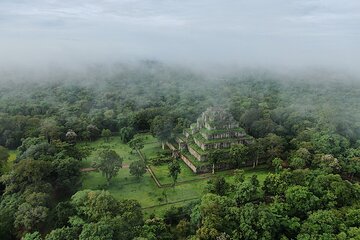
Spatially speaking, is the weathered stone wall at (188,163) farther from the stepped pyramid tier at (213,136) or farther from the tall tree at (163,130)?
the tall tree at (163,130)

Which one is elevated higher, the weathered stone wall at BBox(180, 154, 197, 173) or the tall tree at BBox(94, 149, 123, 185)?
the tall tree at BBox(94, 149, 123, 185)

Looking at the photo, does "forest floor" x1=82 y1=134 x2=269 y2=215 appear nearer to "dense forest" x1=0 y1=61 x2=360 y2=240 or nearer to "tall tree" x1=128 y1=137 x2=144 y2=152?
"tall tree" x1=128 y1=137 x2=144 y2=152

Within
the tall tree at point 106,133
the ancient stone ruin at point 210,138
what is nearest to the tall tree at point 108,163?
the ancient stone ruin at point 210,138

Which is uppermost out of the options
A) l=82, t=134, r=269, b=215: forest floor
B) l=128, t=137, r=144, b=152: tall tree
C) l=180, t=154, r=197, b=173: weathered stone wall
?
l=128, t=137, r=144, b=152: tall tree

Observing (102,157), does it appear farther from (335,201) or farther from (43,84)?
(43,84)

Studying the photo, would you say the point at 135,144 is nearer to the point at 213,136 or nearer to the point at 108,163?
the point at 108,163

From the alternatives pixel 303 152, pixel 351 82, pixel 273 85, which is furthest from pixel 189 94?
pixel 351 82

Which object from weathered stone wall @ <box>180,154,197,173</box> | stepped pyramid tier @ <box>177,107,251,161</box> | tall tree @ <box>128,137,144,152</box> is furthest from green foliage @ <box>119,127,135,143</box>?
weathered stone wall @ <box>180,154,197,173</box>

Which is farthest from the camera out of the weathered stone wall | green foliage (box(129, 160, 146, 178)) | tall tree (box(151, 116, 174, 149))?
tall tree (box(151, 116, 174, 149))
